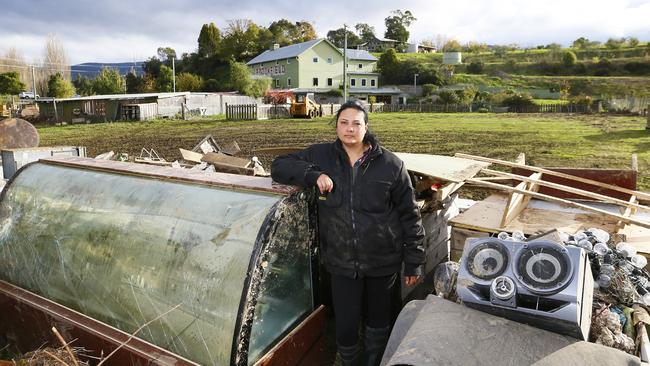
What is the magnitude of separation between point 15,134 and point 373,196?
25.1 feet

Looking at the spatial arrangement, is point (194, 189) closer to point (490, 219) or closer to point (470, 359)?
point (470, 359)

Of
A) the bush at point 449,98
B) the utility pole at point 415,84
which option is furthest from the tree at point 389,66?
the bush at point 449,98

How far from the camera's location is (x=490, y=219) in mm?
4422

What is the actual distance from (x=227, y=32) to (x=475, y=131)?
58.3 metres

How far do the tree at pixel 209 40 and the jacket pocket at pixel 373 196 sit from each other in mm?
68914

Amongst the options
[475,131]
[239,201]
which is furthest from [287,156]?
[475,131]

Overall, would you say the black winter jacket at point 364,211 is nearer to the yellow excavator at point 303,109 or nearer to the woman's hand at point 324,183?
the woman's hand at point 324,183

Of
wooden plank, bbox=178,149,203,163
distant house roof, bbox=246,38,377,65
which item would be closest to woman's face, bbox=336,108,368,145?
wooden plank, bbox=178,149,203,163

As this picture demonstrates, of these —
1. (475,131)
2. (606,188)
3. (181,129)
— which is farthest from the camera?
(181,129)

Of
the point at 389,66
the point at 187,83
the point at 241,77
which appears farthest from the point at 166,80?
the point at 389,66

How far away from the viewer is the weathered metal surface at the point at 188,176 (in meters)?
2.73

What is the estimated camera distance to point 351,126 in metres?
2.69

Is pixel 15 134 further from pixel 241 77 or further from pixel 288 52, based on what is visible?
pixel 288 52

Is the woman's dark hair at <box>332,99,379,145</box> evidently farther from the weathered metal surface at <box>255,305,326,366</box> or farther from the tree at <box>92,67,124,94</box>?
the tree at <box>92,67,124,94</box>
